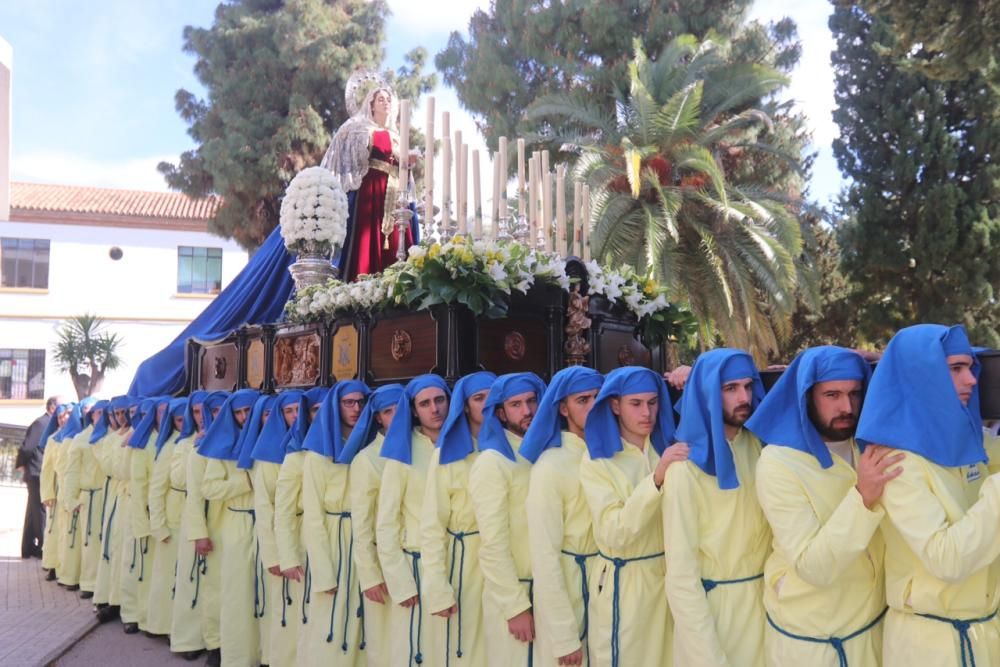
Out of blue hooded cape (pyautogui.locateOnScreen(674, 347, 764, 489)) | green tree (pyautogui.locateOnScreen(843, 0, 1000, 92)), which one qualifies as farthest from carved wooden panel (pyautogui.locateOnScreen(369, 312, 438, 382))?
green tree (pyautogui.locateOnScreen(843, 0, 1000, 92))

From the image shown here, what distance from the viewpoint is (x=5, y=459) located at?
1945cm

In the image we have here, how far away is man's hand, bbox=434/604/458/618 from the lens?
411 cm

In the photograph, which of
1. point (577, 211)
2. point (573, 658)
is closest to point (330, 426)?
point (573, 658)

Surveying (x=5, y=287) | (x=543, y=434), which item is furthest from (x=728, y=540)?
(x=5, y=287)

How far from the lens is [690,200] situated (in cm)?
1555

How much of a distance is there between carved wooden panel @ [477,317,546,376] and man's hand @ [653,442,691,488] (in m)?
2.21

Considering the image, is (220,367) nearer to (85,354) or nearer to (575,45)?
(575,45)

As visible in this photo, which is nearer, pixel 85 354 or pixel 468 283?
pixel 468 283

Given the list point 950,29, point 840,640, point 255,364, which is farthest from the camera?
point 950,29

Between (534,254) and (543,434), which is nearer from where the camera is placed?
(543,434)

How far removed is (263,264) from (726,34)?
15.0 metres

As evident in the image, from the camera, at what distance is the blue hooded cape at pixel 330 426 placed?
5152mm

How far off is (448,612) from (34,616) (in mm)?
5592

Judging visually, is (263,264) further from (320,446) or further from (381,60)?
(381,60)
